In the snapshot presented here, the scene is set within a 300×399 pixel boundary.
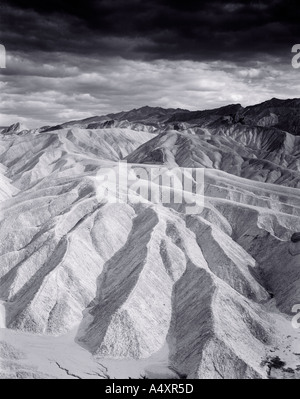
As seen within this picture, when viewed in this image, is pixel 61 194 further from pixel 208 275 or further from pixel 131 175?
pixel 208 275

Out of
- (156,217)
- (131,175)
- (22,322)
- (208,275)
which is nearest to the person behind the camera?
(22,322)

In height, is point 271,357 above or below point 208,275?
below

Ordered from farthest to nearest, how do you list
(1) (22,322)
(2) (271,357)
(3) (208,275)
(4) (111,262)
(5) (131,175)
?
(5) (131,175) → (4) (111,262) → (3) (208,275) → (1) (22,322) → (2) (271,357)

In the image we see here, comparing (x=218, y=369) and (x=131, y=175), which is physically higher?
(x=131, y=175)

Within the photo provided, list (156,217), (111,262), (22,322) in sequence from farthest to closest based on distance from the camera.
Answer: (156,217) → (111,262) → (22,322)

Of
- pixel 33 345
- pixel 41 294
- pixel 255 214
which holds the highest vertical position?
pixel 255 214

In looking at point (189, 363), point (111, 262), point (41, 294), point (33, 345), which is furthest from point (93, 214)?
point (189, 363)

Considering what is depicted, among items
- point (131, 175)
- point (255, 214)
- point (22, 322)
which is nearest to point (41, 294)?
point (22, 322)

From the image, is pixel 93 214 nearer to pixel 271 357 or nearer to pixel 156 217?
pixel 156 217

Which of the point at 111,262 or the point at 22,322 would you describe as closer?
the point at 22,322
